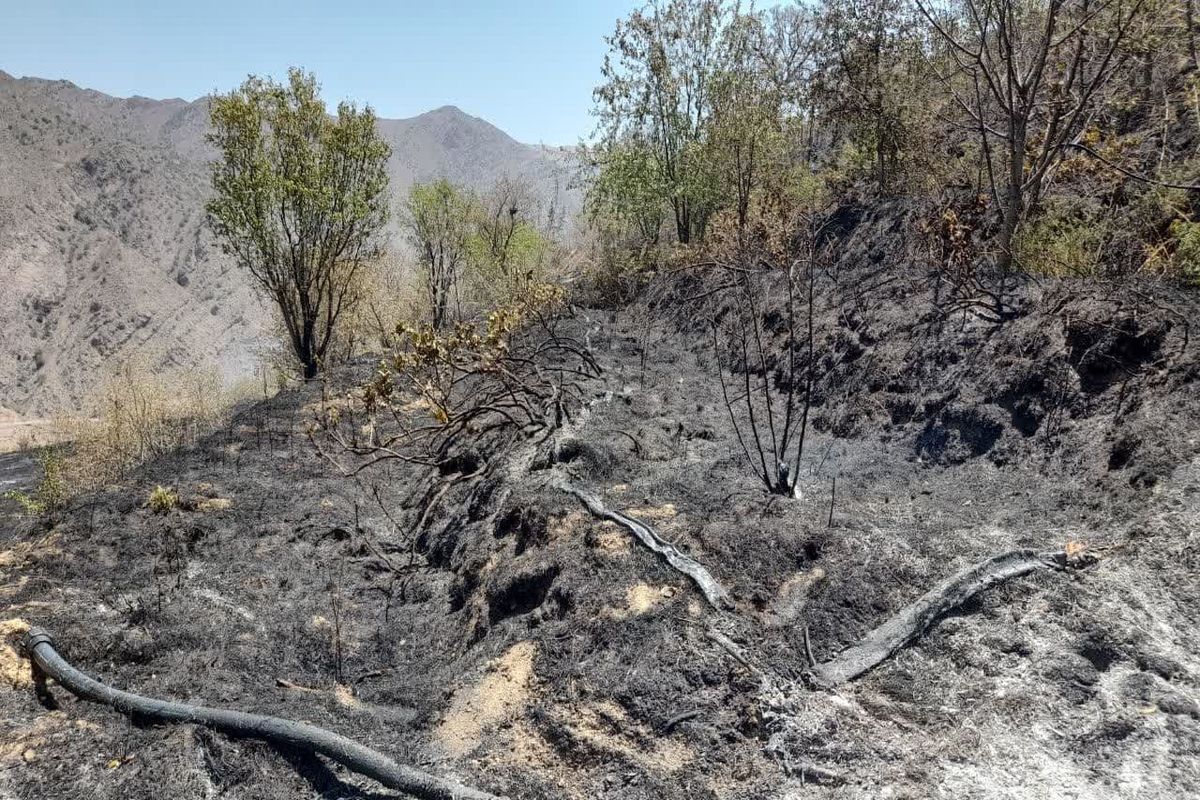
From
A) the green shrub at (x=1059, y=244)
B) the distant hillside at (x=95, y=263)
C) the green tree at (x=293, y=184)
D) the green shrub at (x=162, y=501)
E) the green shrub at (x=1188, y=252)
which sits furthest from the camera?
the distant hillside at (x=95, y=263)

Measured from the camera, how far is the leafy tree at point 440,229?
62.7ft

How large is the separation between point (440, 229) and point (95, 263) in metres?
43.3

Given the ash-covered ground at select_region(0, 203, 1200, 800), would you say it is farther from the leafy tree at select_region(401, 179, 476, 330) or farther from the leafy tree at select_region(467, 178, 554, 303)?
the leafy tree at select_region(401, 179, 476, 330)

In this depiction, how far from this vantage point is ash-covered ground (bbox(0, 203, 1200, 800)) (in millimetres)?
2949

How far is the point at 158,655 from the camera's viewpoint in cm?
415

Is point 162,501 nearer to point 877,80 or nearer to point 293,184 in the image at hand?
point 293,184

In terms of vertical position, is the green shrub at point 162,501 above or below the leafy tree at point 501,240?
below

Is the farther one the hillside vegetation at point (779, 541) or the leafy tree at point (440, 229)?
the leafy tree at point (440, 229)

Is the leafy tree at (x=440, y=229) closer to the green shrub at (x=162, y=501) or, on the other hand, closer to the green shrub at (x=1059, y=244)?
the green shrub at (x=162, y=501)

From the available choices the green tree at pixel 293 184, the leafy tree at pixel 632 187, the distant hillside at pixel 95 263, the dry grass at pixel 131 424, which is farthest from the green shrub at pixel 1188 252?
the distant hillside at pixel 95 263

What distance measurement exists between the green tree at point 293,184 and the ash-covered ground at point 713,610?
22.4 ft

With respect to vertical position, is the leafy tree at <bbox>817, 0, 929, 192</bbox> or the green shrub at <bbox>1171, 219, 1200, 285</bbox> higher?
the leafy tree at <bbox>817, 0, 929, 192</bbox>

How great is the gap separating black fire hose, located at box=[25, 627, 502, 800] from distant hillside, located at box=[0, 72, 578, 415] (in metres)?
36.1

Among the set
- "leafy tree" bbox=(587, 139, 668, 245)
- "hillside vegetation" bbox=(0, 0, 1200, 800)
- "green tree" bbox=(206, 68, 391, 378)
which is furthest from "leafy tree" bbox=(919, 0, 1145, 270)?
"green tree" bbox=(206, 68, 391, 378)
